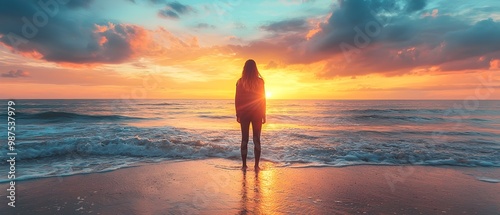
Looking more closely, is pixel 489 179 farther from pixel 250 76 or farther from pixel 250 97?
pixel 250 76

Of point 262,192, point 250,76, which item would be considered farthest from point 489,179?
point 250,76

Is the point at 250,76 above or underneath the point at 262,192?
above

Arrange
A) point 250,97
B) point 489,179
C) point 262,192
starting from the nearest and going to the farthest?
point 262,192, point 489,179, point 250,97

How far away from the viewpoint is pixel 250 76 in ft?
17.7

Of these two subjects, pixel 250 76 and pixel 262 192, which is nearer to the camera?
pixel 262 192

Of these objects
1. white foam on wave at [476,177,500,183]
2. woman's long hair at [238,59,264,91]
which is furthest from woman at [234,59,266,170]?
white foam on wave at [476,177,500,183]

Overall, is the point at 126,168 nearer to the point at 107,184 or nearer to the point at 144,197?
the point at 107,184

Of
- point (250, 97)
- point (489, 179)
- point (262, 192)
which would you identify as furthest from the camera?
point (250, 97)

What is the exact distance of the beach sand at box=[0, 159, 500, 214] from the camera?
3.57 m

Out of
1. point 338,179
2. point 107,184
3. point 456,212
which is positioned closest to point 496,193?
point 456,212

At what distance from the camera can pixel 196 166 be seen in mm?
6230

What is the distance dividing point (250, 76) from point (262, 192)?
2.28m

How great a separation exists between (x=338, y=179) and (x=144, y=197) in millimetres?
3456

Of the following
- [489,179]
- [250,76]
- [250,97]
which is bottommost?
[489,179]
